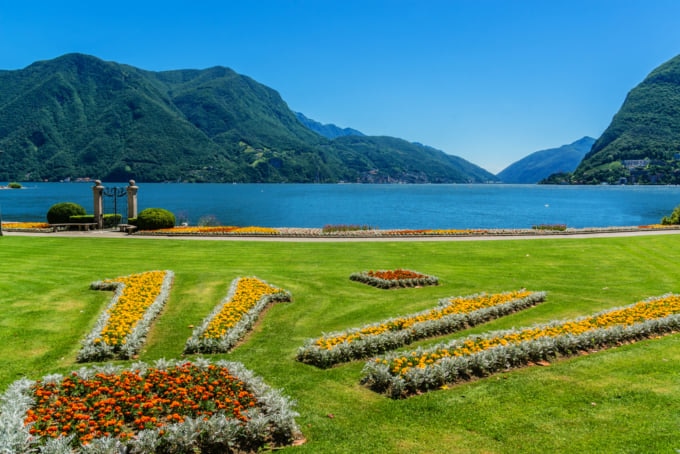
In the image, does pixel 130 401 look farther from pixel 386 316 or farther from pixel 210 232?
pixel 210 232

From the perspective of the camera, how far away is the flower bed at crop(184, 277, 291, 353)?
10883mm

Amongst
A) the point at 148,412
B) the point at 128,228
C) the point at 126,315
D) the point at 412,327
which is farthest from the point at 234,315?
the point at 128,228

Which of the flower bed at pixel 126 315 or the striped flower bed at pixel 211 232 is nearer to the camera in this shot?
the flower bed at pixel 126 315

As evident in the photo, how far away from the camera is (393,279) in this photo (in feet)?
58.6

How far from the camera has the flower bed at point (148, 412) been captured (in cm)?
645

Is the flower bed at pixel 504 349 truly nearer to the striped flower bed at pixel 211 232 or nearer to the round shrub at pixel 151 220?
the striped flower bed at pixel 211 232

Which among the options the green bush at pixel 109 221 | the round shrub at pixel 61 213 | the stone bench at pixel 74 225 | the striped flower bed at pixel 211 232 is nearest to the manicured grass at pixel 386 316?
the striped flower bed at pixel 211 232

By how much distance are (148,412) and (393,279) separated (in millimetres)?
11722

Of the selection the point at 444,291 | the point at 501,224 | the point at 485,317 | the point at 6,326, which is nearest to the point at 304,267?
the point at 444,291

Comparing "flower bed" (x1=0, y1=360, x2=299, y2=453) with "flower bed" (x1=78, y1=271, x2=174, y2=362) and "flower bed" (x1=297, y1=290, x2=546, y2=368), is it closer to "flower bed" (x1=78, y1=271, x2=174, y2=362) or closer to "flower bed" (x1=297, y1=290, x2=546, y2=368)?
"flower bed" (x1=78, y1=271, x2=174, y2=362)

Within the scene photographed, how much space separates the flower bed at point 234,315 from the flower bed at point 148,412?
1873mm

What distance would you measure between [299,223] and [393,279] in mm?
57951

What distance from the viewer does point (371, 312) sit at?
14.2m

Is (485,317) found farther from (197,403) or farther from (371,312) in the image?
(197,403)
